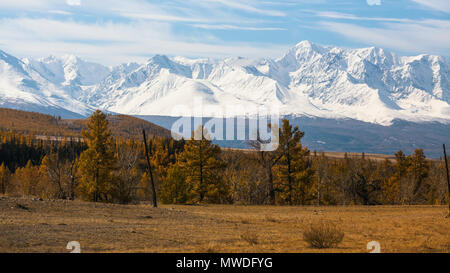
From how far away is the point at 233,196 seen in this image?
7544 cm

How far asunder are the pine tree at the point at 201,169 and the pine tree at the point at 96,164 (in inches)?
484

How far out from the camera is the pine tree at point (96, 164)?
50812 mm

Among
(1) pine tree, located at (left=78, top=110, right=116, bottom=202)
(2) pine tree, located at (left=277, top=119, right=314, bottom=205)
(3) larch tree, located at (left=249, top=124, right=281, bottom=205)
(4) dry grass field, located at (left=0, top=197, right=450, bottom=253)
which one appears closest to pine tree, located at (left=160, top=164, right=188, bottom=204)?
(3) larch tree, located at (left=249, top=124, right=281, bottom=205)

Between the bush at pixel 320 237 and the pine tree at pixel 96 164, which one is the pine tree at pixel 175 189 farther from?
the bush at pixel 320 237

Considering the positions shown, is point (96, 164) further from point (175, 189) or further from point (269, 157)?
point (269, 157)

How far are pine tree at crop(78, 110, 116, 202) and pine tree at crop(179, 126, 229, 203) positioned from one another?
12298 millimetres

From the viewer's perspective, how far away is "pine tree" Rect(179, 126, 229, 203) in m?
61.6

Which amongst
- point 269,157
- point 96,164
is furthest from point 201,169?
point 96,164

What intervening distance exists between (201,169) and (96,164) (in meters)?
15.1

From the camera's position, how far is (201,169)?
62.2 metres

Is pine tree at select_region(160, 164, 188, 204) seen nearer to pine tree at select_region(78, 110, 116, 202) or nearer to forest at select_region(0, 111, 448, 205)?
forest at select_region(0, 111, 448, 205)
